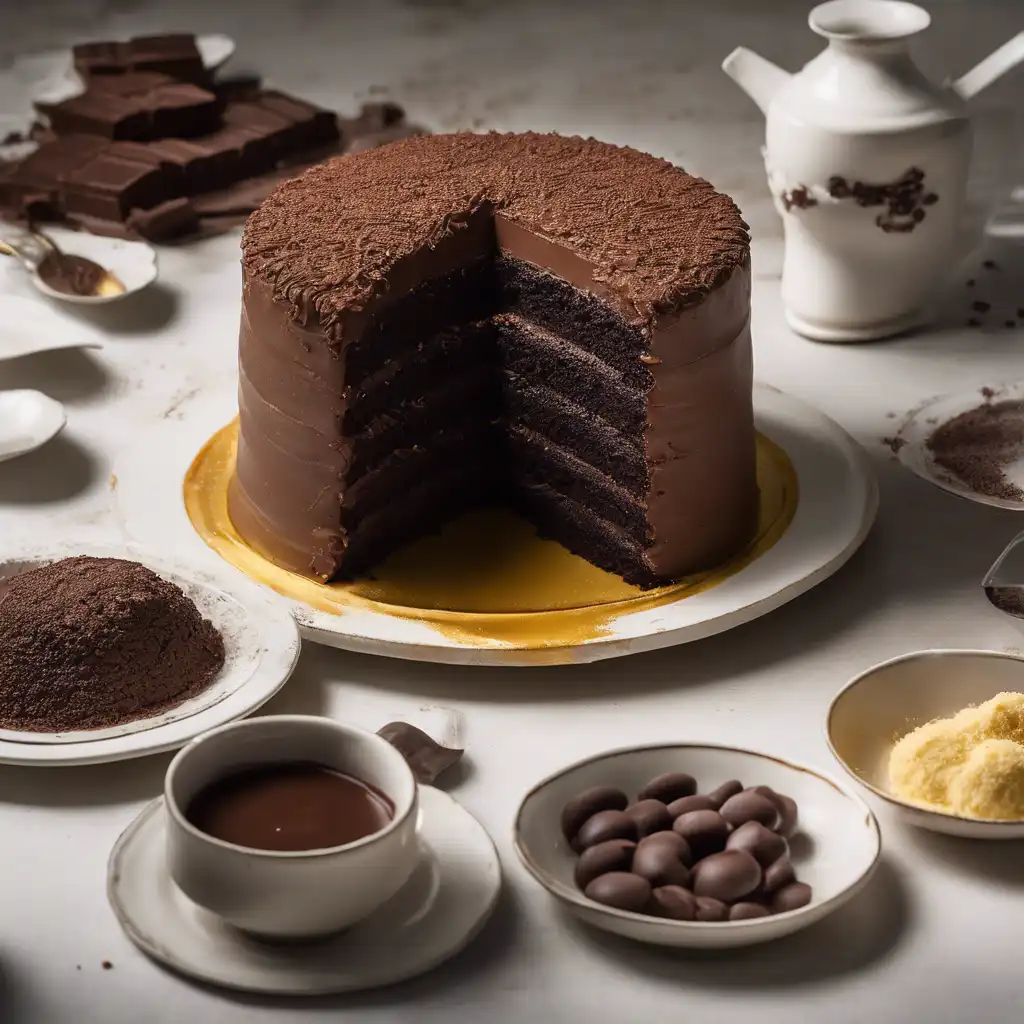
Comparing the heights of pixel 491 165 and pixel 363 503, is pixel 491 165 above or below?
above

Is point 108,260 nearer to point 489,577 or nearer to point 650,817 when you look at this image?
point 489,577

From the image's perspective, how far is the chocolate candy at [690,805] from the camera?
8.84 ft

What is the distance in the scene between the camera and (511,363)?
12.6ft

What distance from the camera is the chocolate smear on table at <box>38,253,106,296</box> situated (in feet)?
16.0

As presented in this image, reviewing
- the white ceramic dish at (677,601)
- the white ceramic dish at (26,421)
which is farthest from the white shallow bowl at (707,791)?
the white ceramic dish at (26,421)

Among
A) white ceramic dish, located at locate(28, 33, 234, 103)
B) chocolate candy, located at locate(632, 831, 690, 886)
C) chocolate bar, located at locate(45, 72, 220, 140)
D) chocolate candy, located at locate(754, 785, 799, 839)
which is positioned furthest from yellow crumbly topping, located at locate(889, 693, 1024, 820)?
white ceramic dish, located at locate(28, 33, 234, 103)

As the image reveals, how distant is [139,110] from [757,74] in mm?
2136

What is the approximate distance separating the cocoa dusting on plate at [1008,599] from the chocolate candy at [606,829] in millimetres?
1222

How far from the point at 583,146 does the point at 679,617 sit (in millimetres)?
1279

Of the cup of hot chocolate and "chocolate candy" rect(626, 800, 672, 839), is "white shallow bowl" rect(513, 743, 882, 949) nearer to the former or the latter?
"chocolate candy" rect(626, 800, 672, 839)

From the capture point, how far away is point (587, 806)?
270cm

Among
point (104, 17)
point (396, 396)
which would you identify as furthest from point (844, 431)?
point (104, 17)

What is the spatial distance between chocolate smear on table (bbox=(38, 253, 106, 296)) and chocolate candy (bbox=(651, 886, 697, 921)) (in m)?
2.99

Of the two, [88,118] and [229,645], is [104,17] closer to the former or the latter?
[88,118]
